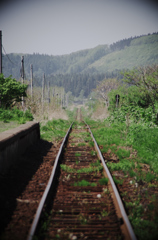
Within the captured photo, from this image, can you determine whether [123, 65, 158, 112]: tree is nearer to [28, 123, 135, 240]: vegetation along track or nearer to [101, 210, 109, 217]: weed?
[28, 123, 135, 240]: vegetation along track

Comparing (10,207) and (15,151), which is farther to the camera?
(15,151)

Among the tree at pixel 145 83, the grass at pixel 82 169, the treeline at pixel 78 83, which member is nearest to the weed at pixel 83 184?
the grass at pixel 82 169

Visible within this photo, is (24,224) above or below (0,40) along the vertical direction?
below

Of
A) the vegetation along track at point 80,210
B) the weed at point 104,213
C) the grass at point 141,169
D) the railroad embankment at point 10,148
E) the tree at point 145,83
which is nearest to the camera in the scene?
the vegetation along track at point 80,210

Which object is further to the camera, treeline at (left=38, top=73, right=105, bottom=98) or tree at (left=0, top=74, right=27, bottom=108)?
treeline at (left=38, top=73, right=105, bottom=98)

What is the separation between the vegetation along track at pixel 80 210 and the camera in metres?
3.15

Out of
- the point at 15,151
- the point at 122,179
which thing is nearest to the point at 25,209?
the point at 122,179

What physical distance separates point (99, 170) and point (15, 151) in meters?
2.78

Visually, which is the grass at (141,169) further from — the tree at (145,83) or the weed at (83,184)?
the tree at (145,83)

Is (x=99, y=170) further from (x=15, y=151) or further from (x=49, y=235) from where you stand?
(x=49, y=235)

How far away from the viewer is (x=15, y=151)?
6719mm

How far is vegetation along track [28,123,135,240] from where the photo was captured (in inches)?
124

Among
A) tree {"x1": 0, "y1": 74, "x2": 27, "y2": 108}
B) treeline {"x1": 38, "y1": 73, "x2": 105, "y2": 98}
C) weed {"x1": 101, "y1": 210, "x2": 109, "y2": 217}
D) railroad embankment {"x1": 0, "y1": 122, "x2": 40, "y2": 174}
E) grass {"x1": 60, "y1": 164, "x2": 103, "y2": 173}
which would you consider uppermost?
treeline {"x1": 38, "y1": 73, "x2": 105, "y2": 98}

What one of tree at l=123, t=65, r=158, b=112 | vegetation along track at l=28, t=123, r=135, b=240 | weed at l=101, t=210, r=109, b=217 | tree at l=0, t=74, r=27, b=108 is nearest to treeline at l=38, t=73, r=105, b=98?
tree at l=123, t=65, r=158, b=112
